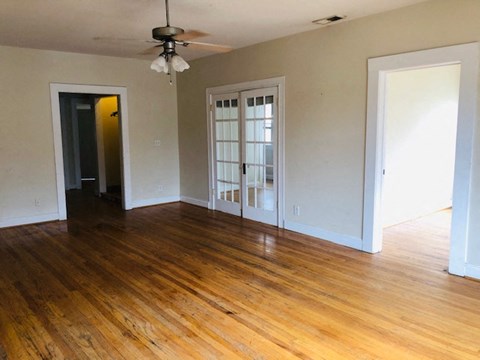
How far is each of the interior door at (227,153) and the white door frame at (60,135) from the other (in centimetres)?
163

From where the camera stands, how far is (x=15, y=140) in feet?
18.3

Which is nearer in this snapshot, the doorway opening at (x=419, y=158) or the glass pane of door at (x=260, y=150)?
the doorway opening at (x=419, y=158)

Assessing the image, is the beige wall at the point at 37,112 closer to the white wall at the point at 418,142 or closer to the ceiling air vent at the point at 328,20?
the ceiling air vent at the point at 328,20

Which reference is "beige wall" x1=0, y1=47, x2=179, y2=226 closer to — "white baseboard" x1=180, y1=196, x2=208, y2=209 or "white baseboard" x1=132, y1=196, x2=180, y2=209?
"white baseboard" x1=132, y1=196, x2=180, y2=209

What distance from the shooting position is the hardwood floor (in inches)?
99.5

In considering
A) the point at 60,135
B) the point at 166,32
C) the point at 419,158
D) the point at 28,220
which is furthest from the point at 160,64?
the point at 419,158

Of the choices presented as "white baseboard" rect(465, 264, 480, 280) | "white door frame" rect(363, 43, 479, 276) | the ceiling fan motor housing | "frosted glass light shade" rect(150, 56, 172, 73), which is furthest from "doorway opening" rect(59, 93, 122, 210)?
"white baseboard" rect(465, 264, 480, 280)

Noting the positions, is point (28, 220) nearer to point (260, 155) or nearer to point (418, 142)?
point (260, 155)

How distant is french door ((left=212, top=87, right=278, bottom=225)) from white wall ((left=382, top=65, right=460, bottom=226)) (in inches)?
62.2

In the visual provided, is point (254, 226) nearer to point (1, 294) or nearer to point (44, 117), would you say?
point (1, 294)

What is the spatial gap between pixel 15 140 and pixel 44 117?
1.78 ft

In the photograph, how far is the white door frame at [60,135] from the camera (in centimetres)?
589

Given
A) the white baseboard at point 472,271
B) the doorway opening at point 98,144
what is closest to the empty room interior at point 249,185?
the white baseboard at point 472,271

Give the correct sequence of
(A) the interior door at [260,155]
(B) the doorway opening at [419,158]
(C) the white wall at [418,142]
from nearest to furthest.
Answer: (B) the doorway opening at [419,158], (C) the white wall at [418,142], (A) the interior door at [260,155]
